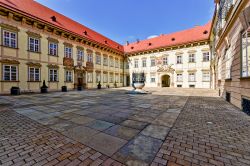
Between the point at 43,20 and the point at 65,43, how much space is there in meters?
3.77

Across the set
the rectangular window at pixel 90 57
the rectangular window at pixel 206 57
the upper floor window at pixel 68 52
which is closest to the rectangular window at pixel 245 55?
the upper floor window at pixel 68 52

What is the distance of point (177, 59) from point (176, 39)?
4.65m

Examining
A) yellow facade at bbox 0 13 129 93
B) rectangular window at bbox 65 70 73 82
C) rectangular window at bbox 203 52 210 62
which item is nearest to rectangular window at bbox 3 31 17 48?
yellow facade at bbox 0 13 129 93

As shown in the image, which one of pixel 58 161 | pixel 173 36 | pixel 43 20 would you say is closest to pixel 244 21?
pixel 58 161

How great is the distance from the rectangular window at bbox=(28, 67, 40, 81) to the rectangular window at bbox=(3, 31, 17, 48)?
289cm

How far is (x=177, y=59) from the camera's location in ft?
86.5

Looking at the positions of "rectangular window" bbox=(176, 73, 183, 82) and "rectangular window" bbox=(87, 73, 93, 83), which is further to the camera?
"rectangular window" bbox=(176, 73, 183, 82)

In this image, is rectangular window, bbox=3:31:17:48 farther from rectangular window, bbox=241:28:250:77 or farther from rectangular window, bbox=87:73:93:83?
rectangular window, bbox=241:28:250:77

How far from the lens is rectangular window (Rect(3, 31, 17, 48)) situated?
12912 millimetres

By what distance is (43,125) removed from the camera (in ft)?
13.2

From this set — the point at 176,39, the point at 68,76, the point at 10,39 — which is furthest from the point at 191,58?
the point at 10,39

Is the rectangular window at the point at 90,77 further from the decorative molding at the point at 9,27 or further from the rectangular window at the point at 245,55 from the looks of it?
the rectangular window at the point at 245,55

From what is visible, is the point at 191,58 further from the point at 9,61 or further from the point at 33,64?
the point at 9,61

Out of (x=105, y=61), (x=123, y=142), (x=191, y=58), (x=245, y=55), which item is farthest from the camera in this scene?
(x=105, y=61)
